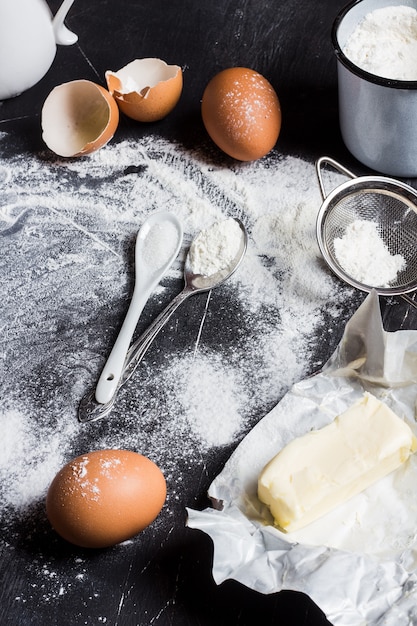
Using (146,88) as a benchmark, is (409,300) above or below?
below

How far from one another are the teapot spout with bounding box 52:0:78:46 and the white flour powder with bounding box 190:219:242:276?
1.66 feet

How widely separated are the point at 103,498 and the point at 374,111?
0.73 m

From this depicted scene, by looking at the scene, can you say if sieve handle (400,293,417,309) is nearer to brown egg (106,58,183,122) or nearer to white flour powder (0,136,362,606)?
white flour powder (0,136,362,606)

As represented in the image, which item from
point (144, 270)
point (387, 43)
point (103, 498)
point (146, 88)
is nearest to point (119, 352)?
point (144, 270)

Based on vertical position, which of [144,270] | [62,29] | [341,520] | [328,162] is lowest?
[341,520]

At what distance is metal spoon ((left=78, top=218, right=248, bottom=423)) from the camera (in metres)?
1.21

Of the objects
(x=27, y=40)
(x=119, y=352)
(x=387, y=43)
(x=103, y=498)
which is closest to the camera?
(x=103, y=498)

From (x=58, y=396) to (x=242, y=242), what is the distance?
1.26 ft

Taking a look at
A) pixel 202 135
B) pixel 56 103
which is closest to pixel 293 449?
pixel 202 135

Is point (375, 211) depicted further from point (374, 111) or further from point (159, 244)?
point (159, 244)

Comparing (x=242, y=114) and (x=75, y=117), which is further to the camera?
(x=75, y=117)

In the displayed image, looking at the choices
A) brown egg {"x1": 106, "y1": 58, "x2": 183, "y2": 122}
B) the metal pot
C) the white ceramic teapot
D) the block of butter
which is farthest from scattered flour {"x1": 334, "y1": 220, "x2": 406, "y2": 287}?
the white ceramic teapot

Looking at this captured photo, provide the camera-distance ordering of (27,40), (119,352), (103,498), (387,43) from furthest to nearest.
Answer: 1. (27,40)
2. (387,43)
3. (119,352)
4. (103,498)

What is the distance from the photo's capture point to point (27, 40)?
1.47m
